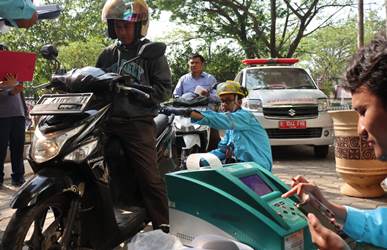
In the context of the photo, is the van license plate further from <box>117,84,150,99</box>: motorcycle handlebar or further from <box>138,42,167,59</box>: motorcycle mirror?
<box>138,42,167,59</box>: motorcycle mirror

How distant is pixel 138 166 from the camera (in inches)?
133

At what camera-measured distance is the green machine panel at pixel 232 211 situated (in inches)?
94.0

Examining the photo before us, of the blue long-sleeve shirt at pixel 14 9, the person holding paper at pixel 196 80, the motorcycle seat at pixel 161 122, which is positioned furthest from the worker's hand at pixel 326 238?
the person holding paper at pixel 196 80

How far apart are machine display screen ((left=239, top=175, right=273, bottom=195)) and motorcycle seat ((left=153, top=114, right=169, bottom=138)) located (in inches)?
52.8

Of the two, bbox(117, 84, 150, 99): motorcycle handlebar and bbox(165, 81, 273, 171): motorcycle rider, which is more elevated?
bbox(117, 84, 150, 99): motorcycle handlebar

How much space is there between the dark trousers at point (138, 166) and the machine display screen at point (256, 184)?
92 cm

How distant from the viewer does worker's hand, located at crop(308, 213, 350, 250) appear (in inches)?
54.7

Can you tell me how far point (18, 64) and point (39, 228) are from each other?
2.13 m

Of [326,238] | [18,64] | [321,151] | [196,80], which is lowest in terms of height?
[321,151]

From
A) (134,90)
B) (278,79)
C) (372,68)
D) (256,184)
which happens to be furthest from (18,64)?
(278,79)

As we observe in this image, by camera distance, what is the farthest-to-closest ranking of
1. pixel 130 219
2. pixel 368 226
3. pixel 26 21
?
pixel 26 21, pixel 130 219, pixel 368 226

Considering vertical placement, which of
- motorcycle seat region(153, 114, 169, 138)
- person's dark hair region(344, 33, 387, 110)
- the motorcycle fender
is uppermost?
person's dark hair region(344, 33, 387, 110)

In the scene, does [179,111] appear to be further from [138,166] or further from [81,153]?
[81,153]

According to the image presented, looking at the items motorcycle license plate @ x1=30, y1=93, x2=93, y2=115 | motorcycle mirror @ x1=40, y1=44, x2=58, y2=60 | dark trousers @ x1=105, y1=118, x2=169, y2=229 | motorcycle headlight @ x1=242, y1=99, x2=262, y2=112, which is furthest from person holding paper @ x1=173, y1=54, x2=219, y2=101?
motorcycle license plate @ x1=30, y1=93, x2=93, y2=115
